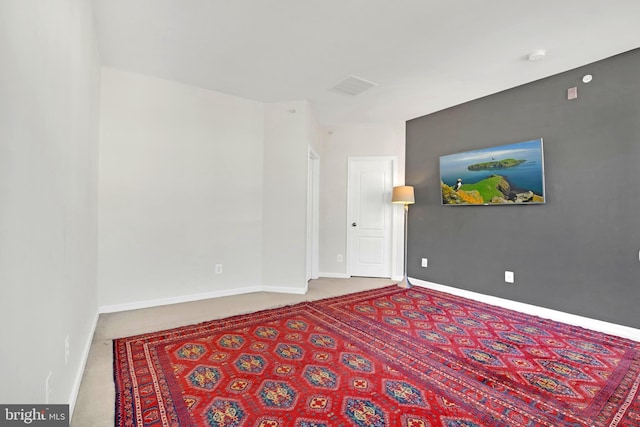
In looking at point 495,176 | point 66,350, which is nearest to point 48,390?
point 66,350

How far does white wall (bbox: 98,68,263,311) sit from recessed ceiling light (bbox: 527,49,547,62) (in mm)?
3231

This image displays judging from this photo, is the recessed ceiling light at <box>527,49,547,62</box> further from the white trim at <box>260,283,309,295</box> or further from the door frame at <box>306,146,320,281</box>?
the white trim at <box>260,283,309,295</box>

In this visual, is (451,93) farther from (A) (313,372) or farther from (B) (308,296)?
(A) (313,372)

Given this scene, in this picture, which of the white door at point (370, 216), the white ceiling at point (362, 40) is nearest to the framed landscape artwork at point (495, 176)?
the white ceiling at point (362, 40)

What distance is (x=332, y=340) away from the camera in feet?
8.72

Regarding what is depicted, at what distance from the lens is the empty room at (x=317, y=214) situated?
5.22 feet

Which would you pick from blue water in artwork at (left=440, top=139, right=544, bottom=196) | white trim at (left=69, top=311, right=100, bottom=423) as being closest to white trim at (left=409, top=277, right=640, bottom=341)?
blue water in artwork at (left=440, top=139, right=544, bottom=196)

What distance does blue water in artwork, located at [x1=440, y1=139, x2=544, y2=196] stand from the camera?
342 cm

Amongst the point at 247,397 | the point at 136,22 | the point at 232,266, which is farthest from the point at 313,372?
the point at 136,22

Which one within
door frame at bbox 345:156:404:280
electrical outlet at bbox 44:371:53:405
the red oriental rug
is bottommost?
the red oriental rug

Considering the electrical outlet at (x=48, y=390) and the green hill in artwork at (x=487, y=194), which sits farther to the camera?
the green hill in artwork at (x=487, y=194)

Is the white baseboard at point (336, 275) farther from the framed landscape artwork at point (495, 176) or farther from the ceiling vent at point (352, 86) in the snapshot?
the ceiling vent at point (352, 86)
